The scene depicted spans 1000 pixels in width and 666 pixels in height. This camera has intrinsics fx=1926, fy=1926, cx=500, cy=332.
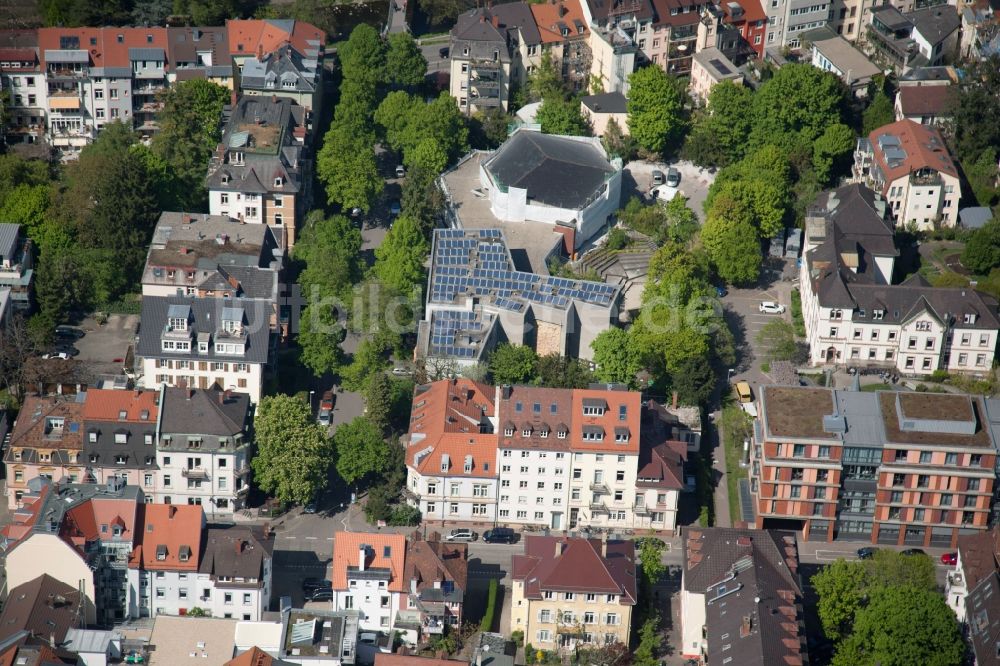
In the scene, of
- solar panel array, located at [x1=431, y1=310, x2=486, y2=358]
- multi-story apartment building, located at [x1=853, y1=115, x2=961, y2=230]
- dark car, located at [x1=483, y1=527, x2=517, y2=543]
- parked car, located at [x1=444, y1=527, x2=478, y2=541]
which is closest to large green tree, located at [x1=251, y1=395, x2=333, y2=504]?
parked car, located at [x1=444, y1=527, x2=478, y2=541]

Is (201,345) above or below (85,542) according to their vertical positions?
above

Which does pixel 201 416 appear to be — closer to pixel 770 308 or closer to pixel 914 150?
pixel 770 308

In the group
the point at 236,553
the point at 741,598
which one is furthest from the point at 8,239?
the point at 741,598

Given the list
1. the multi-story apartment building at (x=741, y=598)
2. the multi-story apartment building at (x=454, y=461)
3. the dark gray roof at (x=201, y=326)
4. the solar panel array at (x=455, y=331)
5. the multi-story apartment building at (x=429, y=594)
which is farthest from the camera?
the solar panel array at (x=455, y=331)

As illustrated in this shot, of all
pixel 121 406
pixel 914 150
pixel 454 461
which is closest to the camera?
pixel 454 461

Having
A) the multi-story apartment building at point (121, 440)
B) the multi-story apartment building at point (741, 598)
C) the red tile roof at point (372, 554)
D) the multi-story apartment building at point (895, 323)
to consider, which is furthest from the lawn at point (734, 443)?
the multi-story apartment building at point (121, 440)

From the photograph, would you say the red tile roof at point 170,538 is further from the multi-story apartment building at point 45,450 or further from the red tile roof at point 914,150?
the red tile roof at point 914,150
